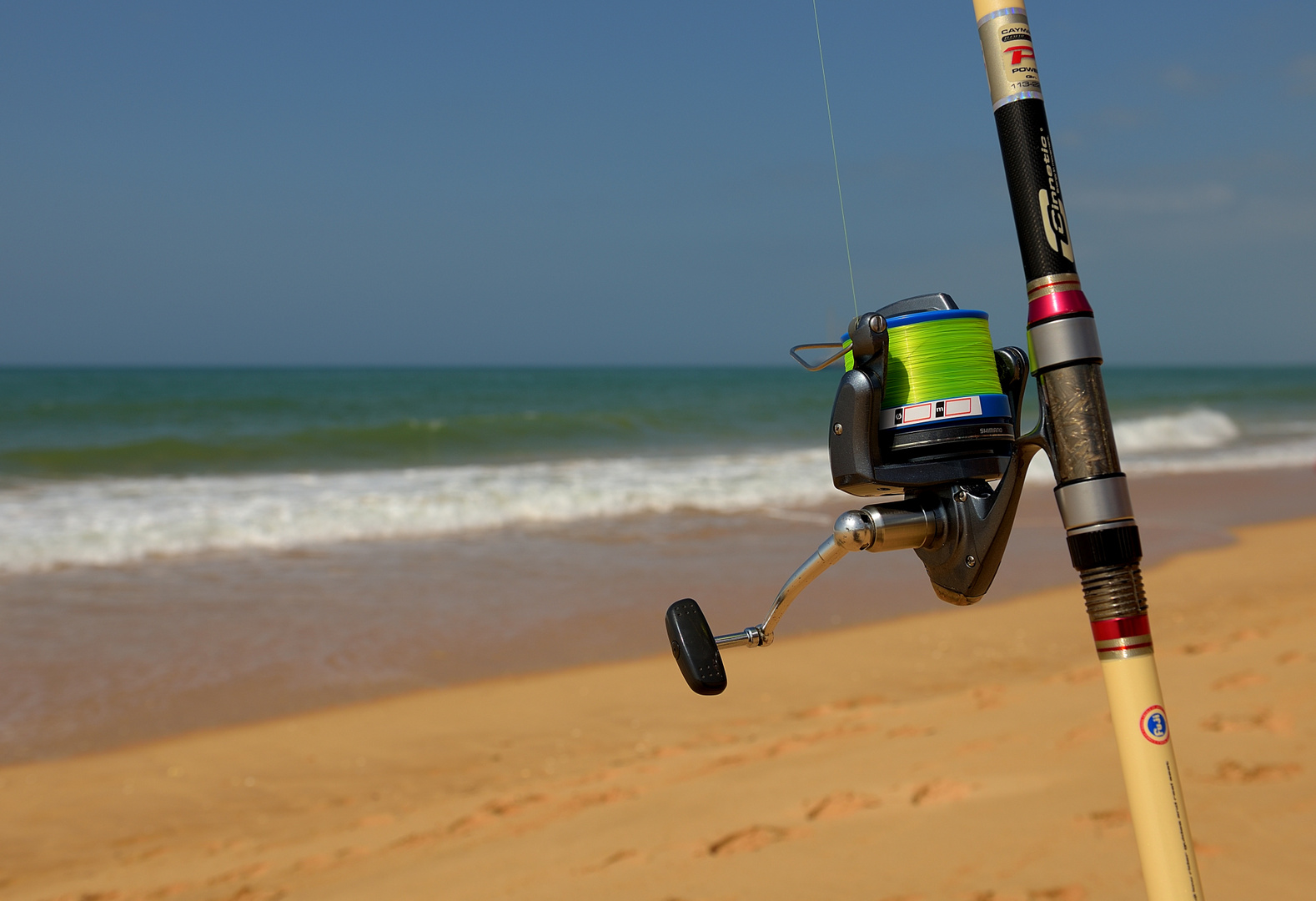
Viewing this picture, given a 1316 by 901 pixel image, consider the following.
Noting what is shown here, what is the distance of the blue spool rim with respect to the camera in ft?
4.30

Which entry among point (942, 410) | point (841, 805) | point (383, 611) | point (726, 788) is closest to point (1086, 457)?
point (942, 410)

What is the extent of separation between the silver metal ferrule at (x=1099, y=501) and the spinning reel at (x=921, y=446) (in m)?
0.20

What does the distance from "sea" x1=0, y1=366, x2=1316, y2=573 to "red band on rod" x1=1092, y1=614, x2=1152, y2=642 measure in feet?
26.6

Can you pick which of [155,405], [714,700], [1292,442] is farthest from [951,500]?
[155,405]

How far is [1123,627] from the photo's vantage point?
40.7 inches

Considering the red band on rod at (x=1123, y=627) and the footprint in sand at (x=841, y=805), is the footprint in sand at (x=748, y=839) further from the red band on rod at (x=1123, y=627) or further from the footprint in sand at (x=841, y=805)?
the red band on rod at (x=1123, y=627)

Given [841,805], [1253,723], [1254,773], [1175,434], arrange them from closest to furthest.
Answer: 1. [1254,773]
2. [841,805]
3. [1253,723]
4. [1175,434]

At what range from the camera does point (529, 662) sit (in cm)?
543

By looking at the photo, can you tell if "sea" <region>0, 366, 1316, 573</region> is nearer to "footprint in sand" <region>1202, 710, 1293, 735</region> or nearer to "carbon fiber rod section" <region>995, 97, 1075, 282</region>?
"footprint in sand" <region>1202, 710, 1293, 735</region>

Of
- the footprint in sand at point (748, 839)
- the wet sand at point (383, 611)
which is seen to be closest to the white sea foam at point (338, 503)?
the wet sand at point (383, 611)

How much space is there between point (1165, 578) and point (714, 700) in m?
3.85

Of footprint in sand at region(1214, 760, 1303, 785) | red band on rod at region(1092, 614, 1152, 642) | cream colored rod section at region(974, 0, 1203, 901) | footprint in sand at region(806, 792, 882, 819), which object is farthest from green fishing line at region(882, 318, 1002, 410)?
footprint in sand at region(1214, 760, 1303, 785)

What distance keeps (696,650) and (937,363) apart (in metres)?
0.45

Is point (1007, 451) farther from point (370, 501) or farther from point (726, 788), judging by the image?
point (370, 501)
